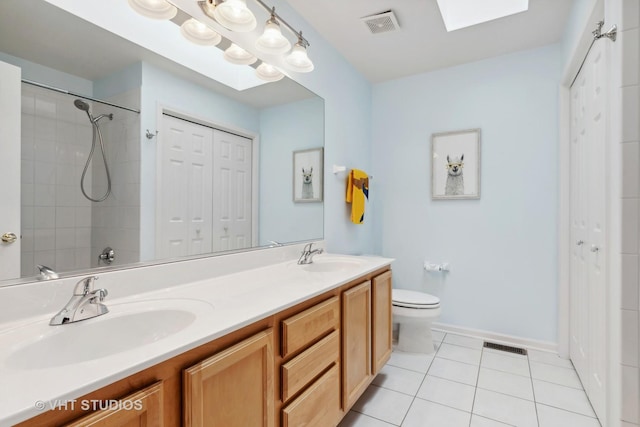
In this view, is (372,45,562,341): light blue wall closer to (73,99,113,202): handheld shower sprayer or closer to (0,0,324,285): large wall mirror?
(0,0,324,285): large wall mirror

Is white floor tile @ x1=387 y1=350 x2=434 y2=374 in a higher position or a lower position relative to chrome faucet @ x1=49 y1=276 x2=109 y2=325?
lower

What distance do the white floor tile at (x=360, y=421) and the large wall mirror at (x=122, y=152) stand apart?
1.06m

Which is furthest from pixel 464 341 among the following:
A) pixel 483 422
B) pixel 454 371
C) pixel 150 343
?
pixel 150 343

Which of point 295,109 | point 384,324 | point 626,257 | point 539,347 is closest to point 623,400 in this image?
point 626,257

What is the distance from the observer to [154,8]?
1235mm

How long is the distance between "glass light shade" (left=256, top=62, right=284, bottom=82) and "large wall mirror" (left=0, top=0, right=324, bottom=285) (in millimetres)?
68

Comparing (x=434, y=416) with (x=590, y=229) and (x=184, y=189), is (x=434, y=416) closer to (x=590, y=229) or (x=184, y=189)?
(x=590, y=229)

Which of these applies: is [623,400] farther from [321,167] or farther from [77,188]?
[77,188]

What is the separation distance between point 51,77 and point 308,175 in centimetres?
146

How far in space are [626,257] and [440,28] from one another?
1.87 m

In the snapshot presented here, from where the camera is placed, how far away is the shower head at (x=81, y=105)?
3.41ft

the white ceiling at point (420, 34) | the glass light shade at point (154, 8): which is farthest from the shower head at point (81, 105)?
the white ceiling at point (420, 34)

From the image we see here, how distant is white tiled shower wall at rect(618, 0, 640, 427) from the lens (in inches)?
46.4

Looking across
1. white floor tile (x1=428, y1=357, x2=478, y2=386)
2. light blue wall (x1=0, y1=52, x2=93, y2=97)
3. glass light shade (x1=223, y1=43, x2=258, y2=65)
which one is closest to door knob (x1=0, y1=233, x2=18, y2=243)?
light blue wall (x1=0, y1=52, x2=93, y2=97)
